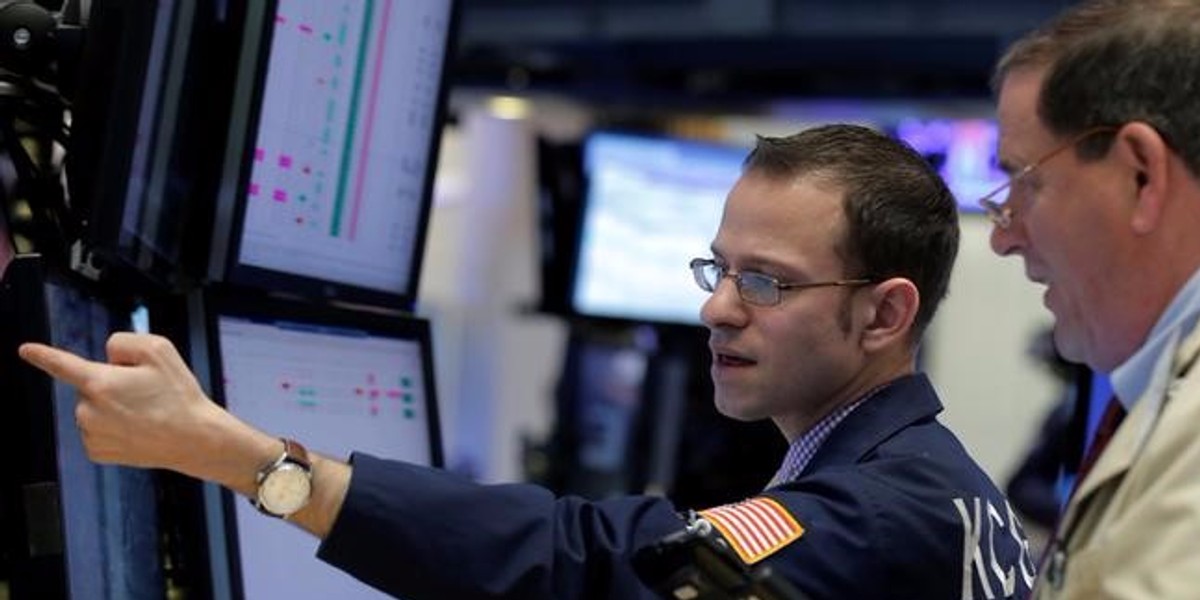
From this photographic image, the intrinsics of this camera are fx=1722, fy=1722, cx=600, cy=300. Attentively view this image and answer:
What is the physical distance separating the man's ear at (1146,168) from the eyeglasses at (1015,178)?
0.02 meters

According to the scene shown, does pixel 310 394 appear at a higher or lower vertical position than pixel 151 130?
lower

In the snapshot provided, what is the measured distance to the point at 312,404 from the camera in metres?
1.97

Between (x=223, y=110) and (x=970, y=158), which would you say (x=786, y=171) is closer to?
(x=223, y=110)

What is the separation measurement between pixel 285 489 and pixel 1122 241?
0.70 meters

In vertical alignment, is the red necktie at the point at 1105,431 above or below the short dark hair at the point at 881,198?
below

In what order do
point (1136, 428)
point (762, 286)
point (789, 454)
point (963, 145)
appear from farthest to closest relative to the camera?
point (963, 145) → point (789, 454) → point (762, 286) → point (1136, 428)

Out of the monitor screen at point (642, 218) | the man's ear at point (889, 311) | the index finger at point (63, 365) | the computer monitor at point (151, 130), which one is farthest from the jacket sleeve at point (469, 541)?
the monitor screen at point (642, 218)

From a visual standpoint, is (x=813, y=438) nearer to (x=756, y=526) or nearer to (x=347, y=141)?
(x=756, y=526)

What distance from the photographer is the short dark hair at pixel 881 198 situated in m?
1.87

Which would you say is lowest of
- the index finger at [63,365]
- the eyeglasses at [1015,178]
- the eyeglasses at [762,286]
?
the index finger at [63,365]

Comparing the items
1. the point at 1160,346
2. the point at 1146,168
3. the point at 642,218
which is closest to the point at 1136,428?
the point at 1160,346

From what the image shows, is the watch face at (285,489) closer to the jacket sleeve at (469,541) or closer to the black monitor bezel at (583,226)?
the jacket sleeve at (469,541)

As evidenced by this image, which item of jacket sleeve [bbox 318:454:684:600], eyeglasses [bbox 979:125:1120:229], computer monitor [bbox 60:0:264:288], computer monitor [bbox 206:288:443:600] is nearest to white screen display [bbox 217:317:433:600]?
computer monitor [bbox 206:288:443:600]

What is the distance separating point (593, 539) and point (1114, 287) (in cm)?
50
